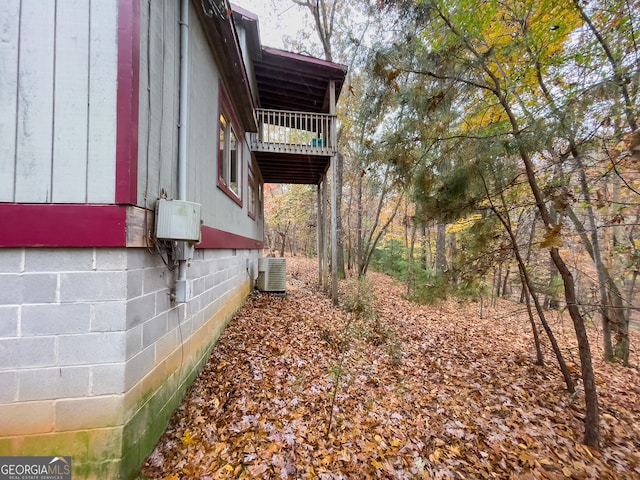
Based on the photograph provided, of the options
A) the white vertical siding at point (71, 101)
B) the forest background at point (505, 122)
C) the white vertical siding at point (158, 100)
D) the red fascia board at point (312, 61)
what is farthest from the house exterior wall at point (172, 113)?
the red fascia board at point (312, 61)

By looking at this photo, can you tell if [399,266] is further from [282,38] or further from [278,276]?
[282,38]

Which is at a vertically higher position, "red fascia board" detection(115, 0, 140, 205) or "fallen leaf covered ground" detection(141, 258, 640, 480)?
"red fascia board" detection(115, 0, 140, 205)

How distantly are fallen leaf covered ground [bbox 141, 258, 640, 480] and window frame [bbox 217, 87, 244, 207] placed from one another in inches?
99.2

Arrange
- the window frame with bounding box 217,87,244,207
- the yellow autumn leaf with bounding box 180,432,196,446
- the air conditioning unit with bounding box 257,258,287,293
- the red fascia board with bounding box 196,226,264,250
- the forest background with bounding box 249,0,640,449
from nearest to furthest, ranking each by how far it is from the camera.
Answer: the yellow autumn leaf with bounding box 180,432,196,446 < the forest background with bounding box 249,0,640,449 < the red fascia board with bounding box 196,226,264,250 < the window frame with bounding box 217,87,244,207 < the air conditioning unit with bounding box 257,258,287,293

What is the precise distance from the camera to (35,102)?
1.76 metres

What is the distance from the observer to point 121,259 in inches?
69.5

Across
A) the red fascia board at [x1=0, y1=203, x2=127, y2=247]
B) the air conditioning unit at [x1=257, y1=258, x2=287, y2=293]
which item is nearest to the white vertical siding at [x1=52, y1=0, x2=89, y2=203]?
the red fascia board at [x1=0, y1=203, x2=127, y2=247]

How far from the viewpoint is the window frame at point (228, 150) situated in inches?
174

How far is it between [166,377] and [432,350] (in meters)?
4.56

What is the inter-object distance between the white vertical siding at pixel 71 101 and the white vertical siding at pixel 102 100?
0.04m

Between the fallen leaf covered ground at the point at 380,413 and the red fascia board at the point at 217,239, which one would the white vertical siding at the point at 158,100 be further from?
the fallen leaf covered ground at the point at 380,413

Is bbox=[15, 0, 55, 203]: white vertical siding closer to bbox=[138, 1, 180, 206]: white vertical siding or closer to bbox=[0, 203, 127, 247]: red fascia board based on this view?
bbox=[0, 203, 127, 247]: red fascia board

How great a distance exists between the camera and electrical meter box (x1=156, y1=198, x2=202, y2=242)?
6.79 ft

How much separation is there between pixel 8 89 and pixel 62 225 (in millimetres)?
984
